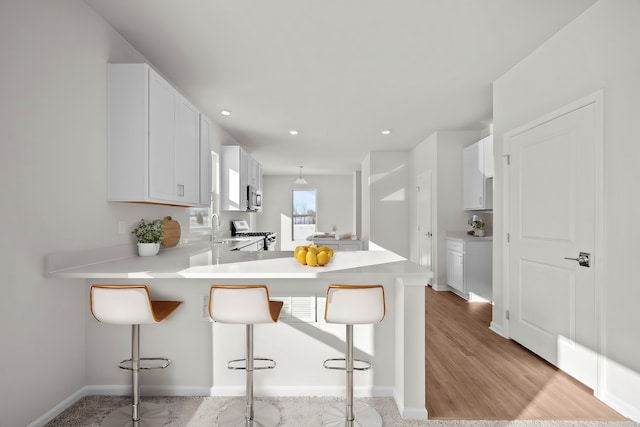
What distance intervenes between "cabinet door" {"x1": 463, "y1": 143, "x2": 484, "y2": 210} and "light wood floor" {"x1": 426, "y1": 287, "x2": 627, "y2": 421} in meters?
2.24

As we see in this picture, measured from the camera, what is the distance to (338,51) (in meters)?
3.01

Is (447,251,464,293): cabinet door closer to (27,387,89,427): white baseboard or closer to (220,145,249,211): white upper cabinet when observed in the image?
(220,145,249,211): white upper cabinet

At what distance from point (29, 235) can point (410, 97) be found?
3.84m

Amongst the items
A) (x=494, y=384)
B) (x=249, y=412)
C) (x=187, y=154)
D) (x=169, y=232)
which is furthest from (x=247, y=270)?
(x=494, y=384)

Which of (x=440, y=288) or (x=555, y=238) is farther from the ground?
(x=555, y=238)

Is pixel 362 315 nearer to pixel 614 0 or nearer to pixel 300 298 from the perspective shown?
pixel 300 298

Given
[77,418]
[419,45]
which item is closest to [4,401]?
[77,418]

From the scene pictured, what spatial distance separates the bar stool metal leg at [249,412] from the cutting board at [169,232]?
154 centimetres

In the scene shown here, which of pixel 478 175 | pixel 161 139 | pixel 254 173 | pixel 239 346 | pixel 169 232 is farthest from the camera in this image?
pixel 254 173

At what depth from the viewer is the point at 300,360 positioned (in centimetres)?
234

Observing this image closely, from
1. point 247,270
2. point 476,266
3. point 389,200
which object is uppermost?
point 389,200

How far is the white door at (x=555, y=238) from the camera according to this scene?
8.06ft

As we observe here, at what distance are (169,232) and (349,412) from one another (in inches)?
87.0

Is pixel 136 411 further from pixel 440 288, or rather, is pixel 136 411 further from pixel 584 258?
pixel 440 288
